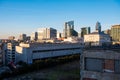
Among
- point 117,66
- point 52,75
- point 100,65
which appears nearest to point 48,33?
point 52,75

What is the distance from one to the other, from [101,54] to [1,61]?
3744 centimetres

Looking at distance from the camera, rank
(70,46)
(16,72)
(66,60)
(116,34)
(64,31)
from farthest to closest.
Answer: (64,31)
(116,34)
(70,46)
(66,60)
(16,72)

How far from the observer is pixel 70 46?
198 feet

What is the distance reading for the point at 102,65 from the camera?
A: 557 inches

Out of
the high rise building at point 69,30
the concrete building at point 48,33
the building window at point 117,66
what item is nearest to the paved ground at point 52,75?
the building window at point 117,66

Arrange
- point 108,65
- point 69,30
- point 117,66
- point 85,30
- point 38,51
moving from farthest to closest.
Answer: point 85,30 → point 69,30 → point 38,51 → point 108,65 → point 117,66

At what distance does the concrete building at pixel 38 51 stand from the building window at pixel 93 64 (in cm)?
3235

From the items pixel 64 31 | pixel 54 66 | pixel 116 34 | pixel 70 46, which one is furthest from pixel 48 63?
pixel 64 31

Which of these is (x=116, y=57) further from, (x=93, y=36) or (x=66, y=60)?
(x=93, y=36)

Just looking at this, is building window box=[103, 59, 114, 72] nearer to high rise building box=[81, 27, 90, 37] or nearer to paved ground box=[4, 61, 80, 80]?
paved ground box=[4, 61, 80, 80]

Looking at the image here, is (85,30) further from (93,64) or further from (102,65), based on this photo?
(102,65)

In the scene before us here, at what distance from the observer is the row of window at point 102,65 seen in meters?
13.7

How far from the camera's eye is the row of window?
44.9 feet

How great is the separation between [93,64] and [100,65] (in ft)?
1.80
